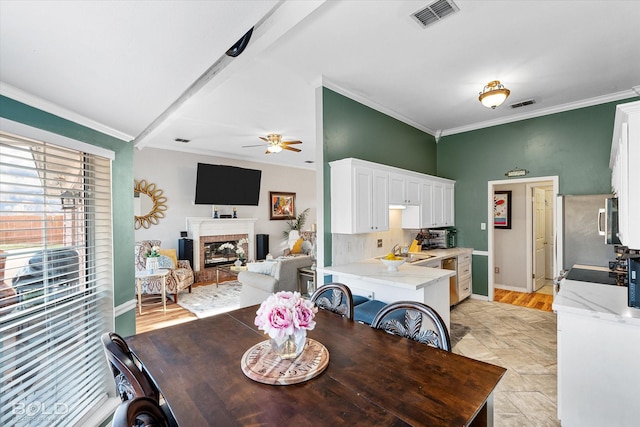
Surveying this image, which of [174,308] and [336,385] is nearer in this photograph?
[336,385]

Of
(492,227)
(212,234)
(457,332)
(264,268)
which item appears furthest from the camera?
(212,234)

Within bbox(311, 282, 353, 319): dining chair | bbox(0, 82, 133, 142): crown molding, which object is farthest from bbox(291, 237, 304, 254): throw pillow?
bbox(0, 82, 133, 142): crown molding

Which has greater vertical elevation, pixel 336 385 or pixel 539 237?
pixel 539 237

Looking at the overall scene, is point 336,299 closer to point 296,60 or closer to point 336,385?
point 336,385

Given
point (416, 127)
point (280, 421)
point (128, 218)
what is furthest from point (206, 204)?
point (280, 421)

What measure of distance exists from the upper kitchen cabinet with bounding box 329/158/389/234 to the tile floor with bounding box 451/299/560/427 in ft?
5.46

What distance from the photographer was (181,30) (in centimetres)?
116

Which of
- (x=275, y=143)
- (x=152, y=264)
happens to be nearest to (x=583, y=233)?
(x=275, y=143)

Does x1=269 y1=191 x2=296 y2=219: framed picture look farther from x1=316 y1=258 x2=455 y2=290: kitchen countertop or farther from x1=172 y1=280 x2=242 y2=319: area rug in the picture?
x1=316 y1=258 x2=455 y2=290: kitchen countertop

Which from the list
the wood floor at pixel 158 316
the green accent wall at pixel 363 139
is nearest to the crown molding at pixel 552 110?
the green accent wall at pixel 363 139

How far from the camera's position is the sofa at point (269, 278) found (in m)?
3.94

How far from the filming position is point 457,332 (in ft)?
11.8

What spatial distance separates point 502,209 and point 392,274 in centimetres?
403

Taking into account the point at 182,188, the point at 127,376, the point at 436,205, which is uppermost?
the point at 182,188
